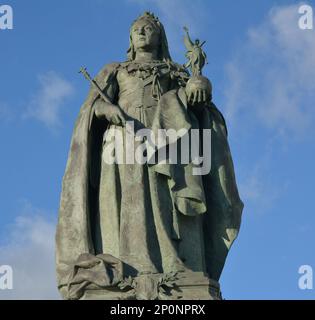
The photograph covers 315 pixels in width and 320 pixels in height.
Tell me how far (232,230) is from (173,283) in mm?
1999

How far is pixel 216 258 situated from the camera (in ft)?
71.5

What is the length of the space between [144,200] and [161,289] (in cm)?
174

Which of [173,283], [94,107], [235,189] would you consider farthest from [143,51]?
[173,283]

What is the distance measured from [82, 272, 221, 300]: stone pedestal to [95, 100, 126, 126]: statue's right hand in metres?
2.93

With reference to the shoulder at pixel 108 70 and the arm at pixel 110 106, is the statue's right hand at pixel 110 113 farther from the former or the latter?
the shoulder at pixel 108 70

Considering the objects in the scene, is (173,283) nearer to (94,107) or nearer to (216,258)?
(216,258)

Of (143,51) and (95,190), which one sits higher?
(143,51)

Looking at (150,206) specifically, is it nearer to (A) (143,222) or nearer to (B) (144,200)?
(B) (144,200)

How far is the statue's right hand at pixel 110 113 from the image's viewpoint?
71.3 ft

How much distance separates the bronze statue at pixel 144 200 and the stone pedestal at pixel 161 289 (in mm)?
16

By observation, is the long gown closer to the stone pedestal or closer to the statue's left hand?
the stone pedestal

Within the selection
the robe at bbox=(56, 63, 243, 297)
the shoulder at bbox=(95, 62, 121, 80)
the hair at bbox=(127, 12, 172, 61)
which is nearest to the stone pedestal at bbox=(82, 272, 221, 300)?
the robe at bbox=(56, 63, 243, 297)

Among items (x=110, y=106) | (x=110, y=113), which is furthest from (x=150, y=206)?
(x=110, y=106)

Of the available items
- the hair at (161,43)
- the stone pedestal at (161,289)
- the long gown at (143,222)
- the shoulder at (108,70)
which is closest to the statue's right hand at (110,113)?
the long gown at (143,222)
